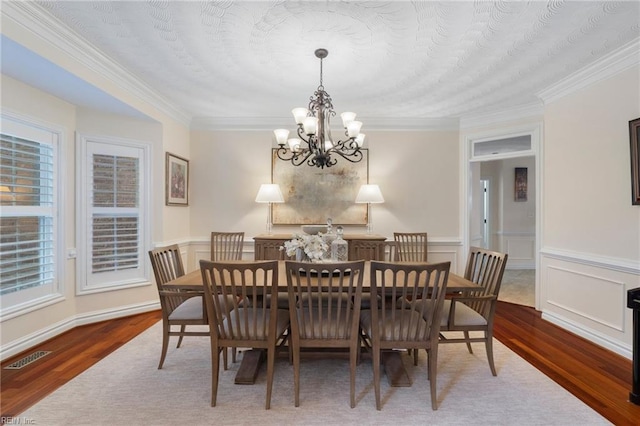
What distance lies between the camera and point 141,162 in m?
4.00

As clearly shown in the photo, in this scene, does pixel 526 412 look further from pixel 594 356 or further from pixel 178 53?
pixel 178 53

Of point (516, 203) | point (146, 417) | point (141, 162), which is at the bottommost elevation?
point (146, 417)

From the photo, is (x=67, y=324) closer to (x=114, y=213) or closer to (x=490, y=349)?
(x=114, y=213)

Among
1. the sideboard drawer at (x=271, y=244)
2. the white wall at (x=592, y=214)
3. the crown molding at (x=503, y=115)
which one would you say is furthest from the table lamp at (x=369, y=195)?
the white wall at (x=592, y=214)

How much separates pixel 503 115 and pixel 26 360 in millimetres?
5819

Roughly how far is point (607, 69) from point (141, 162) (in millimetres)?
5067

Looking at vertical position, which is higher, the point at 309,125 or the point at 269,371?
the point at 309,125

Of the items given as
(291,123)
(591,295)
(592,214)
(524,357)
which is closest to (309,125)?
(291,123)

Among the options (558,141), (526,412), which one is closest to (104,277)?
(526,412)

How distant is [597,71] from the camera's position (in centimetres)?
304

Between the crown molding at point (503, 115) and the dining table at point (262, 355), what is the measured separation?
279 cm

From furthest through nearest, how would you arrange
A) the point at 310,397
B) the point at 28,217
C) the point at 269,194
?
the point at 269,194 < the point at 28,217 < the point at 310,397

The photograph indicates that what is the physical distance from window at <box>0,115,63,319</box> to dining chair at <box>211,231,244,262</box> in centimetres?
167

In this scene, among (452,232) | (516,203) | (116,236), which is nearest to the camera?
(116,236)
